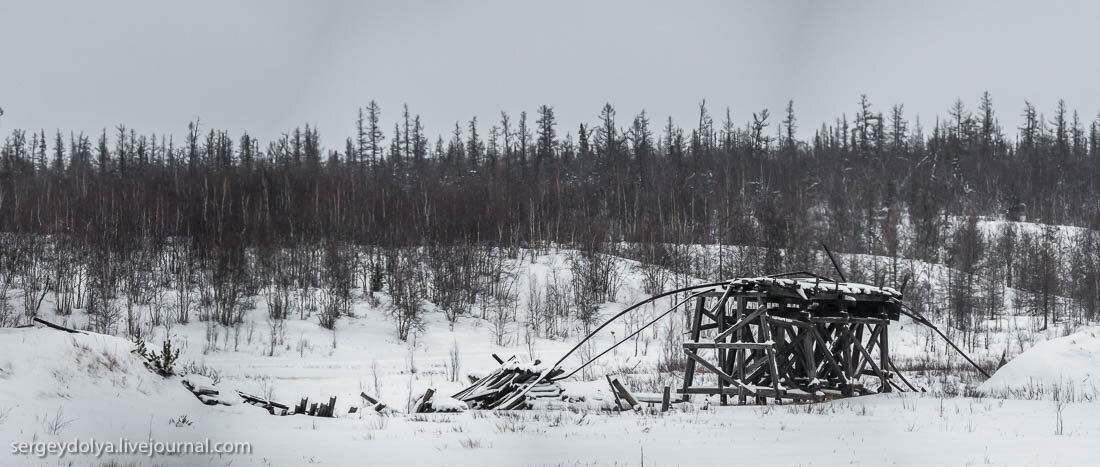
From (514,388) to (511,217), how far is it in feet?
142

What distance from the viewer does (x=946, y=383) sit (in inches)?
821

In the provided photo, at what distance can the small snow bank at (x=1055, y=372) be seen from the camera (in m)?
17.0

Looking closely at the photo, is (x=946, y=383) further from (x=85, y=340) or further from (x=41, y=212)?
(x=41, y=212)

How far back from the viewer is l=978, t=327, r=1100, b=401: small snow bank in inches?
669

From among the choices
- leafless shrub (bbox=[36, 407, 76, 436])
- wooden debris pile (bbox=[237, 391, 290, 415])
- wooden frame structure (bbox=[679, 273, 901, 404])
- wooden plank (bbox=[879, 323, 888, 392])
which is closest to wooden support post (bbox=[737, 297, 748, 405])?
wooden frame structure (bbox=[679, 273, 901, 404])

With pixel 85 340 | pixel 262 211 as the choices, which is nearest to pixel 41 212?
pixel 262 211

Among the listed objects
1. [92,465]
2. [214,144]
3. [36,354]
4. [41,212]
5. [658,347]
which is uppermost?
[214,144]

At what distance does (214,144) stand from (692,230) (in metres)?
61.5

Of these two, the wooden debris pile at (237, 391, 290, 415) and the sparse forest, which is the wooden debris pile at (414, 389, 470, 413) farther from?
the sparse forest

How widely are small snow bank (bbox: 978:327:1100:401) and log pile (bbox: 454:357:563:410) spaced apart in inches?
391

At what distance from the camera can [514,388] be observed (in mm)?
17609

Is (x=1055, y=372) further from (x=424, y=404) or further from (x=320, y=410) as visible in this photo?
(x=320, y=410)

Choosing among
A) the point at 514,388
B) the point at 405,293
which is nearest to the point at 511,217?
the point at 405,293

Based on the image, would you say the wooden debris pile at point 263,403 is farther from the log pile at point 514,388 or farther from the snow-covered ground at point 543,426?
the log pile at point 514,388
